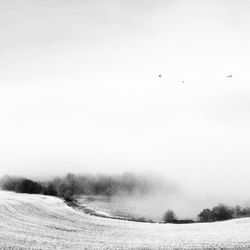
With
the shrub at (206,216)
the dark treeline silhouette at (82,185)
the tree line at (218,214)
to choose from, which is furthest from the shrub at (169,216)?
the dark treeline silhouette at (82,185)

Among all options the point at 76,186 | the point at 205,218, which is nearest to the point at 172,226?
the point at 205,218

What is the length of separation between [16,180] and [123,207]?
2618 cm

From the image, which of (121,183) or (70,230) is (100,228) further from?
(121,183)

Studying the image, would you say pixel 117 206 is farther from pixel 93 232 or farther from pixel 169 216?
pixel 93 232

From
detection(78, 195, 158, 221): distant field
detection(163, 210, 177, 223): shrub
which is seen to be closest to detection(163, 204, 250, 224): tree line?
detection(163, 210, 177, 223): shrub

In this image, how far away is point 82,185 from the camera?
78.9m

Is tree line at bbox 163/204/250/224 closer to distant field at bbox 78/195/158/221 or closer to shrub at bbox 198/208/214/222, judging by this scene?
shrub at bbox 198/208/214/222

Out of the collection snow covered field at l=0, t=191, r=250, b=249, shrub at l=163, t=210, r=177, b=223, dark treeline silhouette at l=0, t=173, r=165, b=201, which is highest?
dark treeline silhouette at l=0, t=173, r=165, b=201

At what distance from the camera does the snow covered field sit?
31.7 m

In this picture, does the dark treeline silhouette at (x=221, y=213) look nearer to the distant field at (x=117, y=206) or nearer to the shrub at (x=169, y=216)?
the shrub at (x=169, y=216)

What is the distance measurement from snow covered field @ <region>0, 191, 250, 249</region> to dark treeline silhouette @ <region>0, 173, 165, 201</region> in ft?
75.3

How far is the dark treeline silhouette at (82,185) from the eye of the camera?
7425 cm

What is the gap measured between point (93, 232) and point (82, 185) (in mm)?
41495

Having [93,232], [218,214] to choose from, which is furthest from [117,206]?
[93,232]
